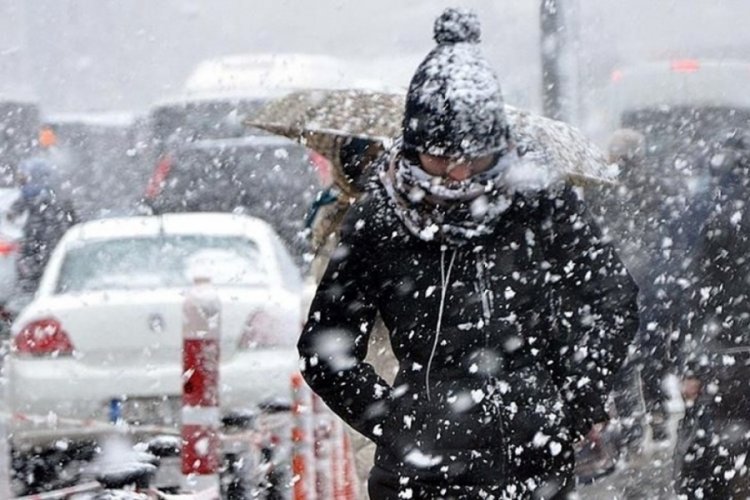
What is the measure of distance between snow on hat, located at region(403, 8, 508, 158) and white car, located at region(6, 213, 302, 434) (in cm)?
492

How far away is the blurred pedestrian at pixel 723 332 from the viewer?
218 inches

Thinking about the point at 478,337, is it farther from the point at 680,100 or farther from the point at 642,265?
the point at 680,100

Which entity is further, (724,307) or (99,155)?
(99,155)

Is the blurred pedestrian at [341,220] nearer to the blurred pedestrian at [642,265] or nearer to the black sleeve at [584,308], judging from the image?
the blurred pedestrian at [642,265]

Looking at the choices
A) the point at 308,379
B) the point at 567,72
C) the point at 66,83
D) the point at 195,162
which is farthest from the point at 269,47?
the point at 308,379

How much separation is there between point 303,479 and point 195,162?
12428 mm

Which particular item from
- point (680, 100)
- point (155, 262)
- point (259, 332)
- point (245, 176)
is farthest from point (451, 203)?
point (245, 176)

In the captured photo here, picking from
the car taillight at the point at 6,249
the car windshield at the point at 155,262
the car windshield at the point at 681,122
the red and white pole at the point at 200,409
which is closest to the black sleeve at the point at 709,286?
the red and white pole at the point at 200,409

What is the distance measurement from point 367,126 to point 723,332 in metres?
1.44

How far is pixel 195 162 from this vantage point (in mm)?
18562

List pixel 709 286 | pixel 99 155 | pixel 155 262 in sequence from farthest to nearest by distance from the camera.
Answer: pixel 99 155 < pixel 155 262 < pixel 709 286

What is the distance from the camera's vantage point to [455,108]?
3.97m

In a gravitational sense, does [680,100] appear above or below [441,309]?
below

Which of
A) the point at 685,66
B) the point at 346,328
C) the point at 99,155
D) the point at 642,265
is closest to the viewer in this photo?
the point at 346,328
